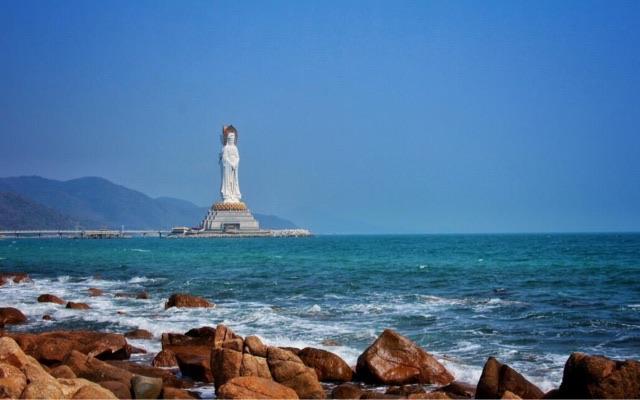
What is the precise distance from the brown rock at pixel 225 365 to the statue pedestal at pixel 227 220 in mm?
159048

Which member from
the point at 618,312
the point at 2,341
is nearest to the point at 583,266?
the point at 618,312

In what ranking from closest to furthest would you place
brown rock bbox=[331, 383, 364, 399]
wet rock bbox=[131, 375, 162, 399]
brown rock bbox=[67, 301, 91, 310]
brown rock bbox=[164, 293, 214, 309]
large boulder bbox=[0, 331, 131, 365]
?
1. wet rock bbox=[131, 375, 162, 399]
2. brown rock bbox=[331, 383, 364, 399]
3. large boulder bbox=[0, 331, 131, 365]
4. brown rock bbox=[67, 301, 91, 310]
5. brown rock bbox=[164, 293, 214, 309]

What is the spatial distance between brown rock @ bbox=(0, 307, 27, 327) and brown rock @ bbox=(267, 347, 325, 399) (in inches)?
536

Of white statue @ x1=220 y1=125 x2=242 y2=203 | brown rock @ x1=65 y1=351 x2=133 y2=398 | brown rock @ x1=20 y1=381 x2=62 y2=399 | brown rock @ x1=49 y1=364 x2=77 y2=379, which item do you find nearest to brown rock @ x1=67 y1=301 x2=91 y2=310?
brown rock @ x1=65 y1=351 x2=133 y2=398


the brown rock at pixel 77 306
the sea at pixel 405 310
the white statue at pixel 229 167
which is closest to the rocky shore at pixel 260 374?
the sea at pixel 405 310

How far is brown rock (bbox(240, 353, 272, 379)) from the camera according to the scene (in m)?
11.8

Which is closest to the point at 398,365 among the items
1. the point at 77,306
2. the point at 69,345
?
the point at 69,345

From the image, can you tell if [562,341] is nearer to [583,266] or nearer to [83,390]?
[83,390]

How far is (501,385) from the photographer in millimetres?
11953

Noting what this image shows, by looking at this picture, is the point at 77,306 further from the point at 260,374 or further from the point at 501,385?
the point at 501,385

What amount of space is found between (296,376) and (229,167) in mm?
167977

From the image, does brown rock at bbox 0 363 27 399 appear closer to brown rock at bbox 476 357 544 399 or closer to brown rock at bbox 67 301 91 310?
brown rock at bbox 476 357 544 399

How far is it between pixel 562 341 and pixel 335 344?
616 centimetres

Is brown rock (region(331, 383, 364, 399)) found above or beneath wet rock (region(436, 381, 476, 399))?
above
